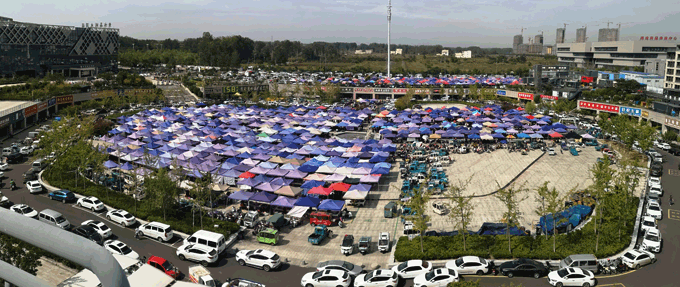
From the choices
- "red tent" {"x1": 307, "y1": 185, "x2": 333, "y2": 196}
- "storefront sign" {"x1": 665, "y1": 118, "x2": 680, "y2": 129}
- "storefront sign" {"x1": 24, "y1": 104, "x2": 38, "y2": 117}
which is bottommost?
"red tent" {"x1": 307, "y1": 185, "x2": 333, "y2": 196}

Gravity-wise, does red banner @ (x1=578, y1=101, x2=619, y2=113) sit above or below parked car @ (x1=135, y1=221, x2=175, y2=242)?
above

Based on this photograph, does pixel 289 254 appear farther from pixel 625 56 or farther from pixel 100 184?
pixel 625 56

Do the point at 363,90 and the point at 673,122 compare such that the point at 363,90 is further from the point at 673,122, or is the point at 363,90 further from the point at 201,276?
the point at 201,276

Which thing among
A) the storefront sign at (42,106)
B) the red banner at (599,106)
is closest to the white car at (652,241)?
the red banner at (599,106)

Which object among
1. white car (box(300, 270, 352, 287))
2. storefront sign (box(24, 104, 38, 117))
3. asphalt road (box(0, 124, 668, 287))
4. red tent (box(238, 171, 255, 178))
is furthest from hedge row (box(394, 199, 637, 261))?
storefront sign (box(24, 104, 38, 117))

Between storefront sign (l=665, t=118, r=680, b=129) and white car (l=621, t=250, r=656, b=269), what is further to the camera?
storefront sign (l=665, t=118, r=680, b=129)

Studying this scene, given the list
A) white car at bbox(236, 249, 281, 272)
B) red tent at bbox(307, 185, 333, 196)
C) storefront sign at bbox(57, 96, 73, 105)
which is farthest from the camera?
storefront sign at bbox(57, 96, 73, 105)

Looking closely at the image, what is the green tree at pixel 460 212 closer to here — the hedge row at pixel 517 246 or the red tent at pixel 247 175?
the hedge row at pixel 517 246

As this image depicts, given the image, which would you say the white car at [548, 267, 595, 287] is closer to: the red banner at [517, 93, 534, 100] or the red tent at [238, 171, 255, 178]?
the red tent at [238, 171, 255, 178]
